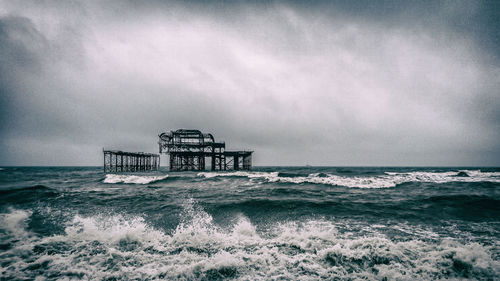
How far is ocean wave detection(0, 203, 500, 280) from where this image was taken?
4.39 meters

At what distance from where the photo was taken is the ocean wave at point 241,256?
4395mm

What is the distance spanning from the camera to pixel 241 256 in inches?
201

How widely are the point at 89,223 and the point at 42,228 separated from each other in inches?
54.2

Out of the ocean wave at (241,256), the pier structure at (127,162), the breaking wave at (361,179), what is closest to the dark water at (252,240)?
the ocean wave at (241,256)

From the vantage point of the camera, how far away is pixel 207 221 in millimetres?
8109

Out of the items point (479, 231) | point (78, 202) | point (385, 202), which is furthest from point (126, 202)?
point (479, 231)

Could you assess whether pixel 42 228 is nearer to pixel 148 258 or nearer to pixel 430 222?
pixel 148 258

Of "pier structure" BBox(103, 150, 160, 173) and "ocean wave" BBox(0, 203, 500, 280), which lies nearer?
"ocean wave" BBox(0, 203, 500, 280)

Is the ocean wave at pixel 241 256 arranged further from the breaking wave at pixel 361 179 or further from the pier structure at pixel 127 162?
the pier structure at pixel 127 162

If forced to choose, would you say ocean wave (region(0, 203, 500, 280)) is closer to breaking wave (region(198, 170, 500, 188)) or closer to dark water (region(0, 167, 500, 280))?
dark water (region(0, 167, 500, 280))

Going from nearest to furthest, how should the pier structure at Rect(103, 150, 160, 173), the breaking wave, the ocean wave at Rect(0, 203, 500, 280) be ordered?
the ocean wave at Rect(0, 203, 500, 280) < the breaking wave < the pier structure at Rect(103, 150, 160, 173)

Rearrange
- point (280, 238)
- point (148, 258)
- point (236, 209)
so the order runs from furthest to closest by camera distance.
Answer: point (236, 209) < point (280, 238) < point (148, 258)

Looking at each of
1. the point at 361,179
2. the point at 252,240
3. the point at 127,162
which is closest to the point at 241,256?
the point at 252,240

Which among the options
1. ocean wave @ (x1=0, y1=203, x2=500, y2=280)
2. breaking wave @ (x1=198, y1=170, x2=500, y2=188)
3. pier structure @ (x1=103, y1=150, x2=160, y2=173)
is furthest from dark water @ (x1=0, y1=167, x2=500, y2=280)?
pier structure @ (x1=103, y1=150, x2=160, y2=173)
